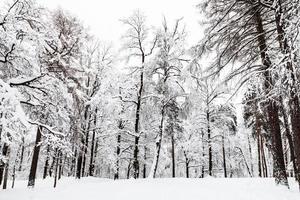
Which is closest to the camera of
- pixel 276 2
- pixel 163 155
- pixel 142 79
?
pixel 276 2

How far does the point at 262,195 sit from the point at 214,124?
667 inches

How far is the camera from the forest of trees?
6.98 metres

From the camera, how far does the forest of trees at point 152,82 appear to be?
6.98m

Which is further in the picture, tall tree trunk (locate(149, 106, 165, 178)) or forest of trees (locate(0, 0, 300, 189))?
tall tree trunk (locate(149, 106, 165, 178))

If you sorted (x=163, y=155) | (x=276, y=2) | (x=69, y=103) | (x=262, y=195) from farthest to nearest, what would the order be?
(x=163, y=155) < (x=69, y=103) < (x=262, y=195) < (x=276, y=2)

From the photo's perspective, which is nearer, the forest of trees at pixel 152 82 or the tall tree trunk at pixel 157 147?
the forest of trees at pixel 152 82

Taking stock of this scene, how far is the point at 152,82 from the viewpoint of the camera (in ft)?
58.6

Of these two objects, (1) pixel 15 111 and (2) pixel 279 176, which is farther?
(2) pixel 279 176

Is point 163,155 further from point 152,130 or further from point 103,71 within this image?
point 103,71

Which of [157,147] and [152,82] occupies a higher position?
[152,82]

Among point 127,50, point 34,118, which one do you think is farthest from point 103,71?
point 34,118

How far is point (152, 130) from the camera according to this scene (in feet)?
69.0

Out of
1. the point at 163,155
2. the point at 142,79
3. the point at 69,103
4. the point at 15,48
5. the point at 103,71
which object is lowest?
the point at 163,155

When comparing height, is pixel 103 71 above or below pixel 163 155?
above
